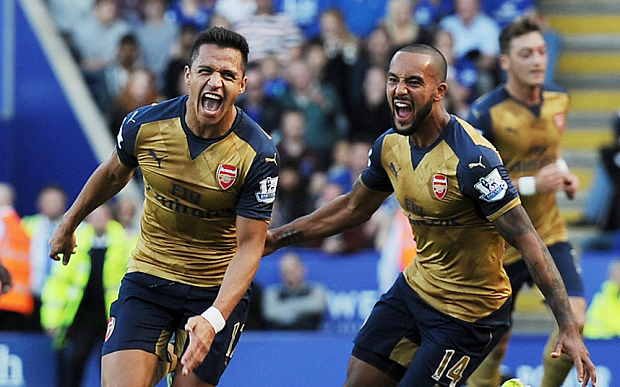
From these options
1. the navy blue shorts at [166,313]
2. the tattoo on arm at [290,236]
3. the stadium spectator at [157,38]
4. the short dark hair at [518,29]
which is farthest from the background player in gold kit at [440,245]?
the stadium spectator at [157,38]

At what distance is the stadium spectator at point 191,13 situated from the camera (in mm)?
13133

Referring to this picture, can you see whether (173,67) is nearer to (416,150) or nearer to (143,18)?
(143,18)

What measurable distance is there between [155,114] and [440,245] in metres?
1.73

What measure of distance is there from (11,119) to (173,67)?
2.31 meters

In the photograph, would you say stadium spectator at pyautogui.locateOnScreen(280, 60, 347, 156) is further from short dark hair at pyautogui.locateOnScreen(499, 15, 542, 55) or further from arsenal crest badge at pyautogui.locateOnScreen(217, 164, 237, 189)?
arsenal crest badge at pyautogui.locateOnScreen(217, 164, 237, 189)

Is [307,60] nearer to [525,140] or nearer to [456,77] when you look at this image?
[456,77]

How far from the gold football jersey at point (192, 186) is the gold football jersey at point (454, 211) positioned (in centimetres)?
74

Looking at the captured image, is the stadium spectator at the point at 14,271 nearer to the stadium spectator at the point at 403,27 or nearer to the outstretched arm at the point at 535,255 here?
the stadium spectator at the point at 403,27

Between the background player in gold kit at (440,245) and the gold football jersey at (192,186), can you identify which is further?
the gold football jersey at (192,186)

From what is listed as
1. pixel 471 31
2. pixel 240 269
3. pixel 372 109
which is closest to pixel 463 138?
pixel 240 269

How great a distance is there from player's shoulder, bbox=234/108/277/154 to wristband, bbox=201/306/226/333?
92 cm

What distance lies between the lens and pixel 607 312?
9.75 m

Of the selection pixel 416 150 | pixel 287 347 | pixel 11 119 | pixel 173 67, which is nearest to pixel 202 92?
pixel 416 150

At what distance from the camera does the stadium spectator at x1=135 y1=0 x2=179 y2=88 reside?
1305 centimetres
